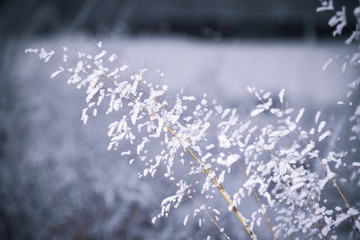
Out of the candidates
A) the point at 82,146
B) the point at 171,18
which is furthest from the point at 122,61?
the point at 171,18

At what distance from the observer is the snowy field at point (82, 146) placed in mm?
2035

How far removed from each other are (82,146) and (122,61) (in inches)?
32.4

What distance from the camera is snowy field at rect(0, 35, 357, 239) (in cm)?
204

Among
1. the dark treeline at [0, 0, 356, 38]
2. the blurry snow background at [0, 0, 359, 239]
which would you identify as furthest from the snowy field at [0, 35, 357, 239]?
the dark treeline at [0, 0, 356, 38]

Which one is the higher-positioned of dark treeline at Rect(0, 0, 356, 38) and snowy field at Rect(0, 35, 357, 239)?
dark treeline at Rect(0, 0, 356, 38)

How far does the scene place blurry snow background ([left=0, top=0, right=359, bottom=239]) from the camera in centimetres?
207

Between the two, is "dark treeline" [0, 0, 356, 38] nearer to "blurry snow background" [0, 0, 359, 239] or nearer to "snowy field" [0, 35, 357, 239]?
"blurry snow background" [0, 0, 359, 239]

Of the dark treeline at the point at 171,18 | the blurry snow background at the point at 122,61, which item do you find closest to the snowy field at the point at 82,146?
the blurry snow background at the point at 122,61

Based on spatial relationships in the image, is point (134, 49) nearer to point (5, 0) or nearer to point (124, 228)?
point (5, 0)

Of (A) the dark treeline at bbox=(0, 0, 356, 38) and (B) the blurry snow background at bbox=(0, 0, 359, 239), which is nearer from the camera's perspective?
(B) the blurry snow background at bbox=(0, 0, 359, 239)

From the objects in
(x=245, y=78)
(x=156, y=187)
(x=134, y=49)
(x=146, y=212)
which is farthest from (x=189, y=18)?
(x=146, y=212)

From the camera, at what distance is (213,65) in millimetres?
2477

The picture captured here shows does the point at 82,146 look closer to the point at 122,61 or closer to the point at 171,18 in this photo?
the point at 122,61

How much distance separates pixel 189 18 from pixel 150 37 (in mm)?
486
